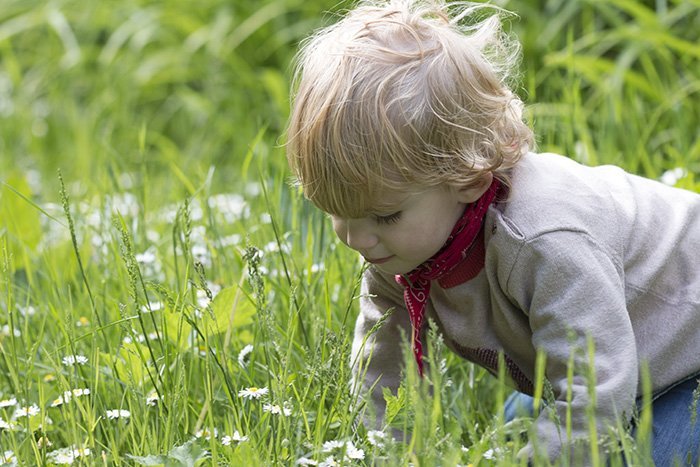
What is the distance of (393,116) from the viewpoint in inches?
66.2

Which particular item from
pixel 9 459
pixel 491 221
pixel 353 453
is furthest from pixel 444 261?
pixel 9 459

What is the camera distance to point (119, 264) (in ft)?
7.77

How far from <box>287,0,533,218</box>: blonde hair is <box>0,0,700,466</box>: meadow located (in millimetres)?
196

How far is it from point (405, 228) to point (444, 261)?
12 cm

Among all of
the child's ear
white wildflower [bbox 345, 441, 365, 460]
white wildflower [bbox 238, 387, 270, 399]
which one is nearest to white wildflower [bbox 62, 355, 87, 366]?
white wildflower [bbox 238, 387, 270, 399]

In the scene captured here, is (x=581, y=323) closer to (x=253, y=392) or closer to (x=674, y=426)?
(x=674, y=426)

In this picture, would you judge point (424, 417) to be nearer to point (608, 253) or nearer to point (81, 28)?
point (608, 253)

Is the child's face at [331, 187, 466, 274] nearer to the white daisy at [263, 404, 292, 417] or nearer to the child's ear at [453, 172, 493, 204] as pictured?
the child's ear at [453, 172, 493, 204]

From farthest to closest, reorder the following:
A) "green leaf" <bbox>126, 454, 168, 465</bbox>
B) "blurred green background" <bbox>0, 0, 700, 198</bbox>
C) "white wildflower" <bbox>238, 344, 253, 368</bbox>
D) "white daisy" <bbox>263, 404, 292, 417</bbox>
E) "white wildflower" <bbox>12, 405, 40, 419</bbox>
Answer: "blurred green background" <bbox>0, 0, 700, 198</bbox> < "white wildflower" <bbox>238, 344, 253, 368</bbox> < "white wildflower" <bbox>12, 405, 40, 419</bbox> < "white daisy" <bbox>263, 404, 292, 417</bbox> < "green leaf" <bbox>126, 454, 168, 465</bbox>

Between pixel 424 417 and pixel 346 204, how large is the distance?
1.50 feet

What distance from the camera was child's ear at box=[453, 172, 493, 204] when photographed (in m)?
1.76

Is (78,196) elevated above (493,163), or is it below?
below

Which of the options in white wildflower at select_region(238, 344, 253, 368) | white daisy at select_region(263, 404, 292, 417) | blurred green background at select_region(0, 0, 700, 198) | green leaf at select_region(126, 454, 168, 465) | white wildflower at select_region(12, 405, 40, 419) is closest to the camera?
green leaf at select_region(126, 454, 168, 465)

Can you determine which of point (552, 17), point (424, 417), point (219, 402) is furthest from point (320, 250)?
point (552, 17)
